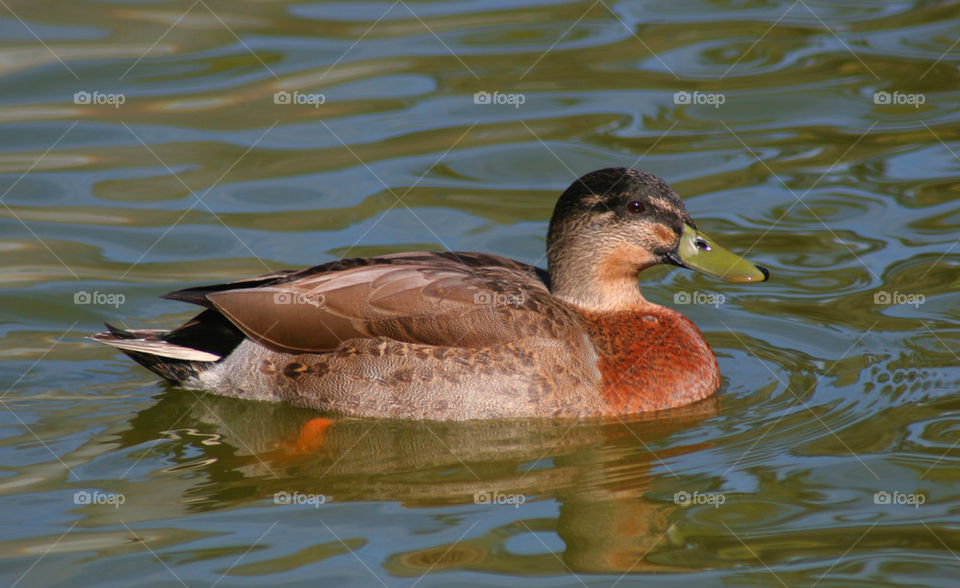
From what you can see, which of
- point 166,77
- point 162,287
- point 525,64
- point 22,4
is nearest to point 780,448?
point 162,287

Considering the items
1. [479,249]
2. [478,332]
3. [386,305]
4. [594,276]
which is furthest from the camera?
[479,249]

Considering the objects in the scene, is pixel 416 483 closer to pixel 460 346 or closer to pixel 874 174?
pixel 460 346

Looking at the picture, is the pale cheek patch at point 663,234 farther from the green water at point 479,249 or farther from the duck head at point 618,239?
the green water at point 479,249

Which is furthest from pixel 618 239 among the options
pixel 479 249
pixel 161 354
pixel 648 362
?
pixel 161 354

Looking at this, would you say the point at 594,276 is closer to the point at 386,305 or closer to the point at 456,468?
the point at 386,305

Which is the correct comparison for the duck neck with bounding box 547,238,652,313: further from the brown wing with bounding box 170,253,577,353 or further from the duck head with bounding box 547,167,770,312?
the brown wing with bounding box 170,253,577,353

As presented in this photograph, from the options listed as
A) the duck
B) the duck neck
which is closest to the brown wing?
the duck

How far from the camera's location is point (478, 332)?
7.83 m

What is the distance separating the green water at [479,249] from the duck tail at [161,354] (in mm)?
188

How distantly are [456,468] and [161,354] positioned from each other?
2.01m

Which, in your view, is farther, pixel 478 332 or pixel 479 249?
pixel 479 249

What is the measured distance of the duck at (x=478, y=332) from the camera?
A: 784cm

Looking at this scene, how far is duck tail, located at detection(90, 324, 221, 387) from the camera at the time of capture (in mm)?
8125

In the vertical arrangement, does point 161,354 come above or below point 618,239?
below
